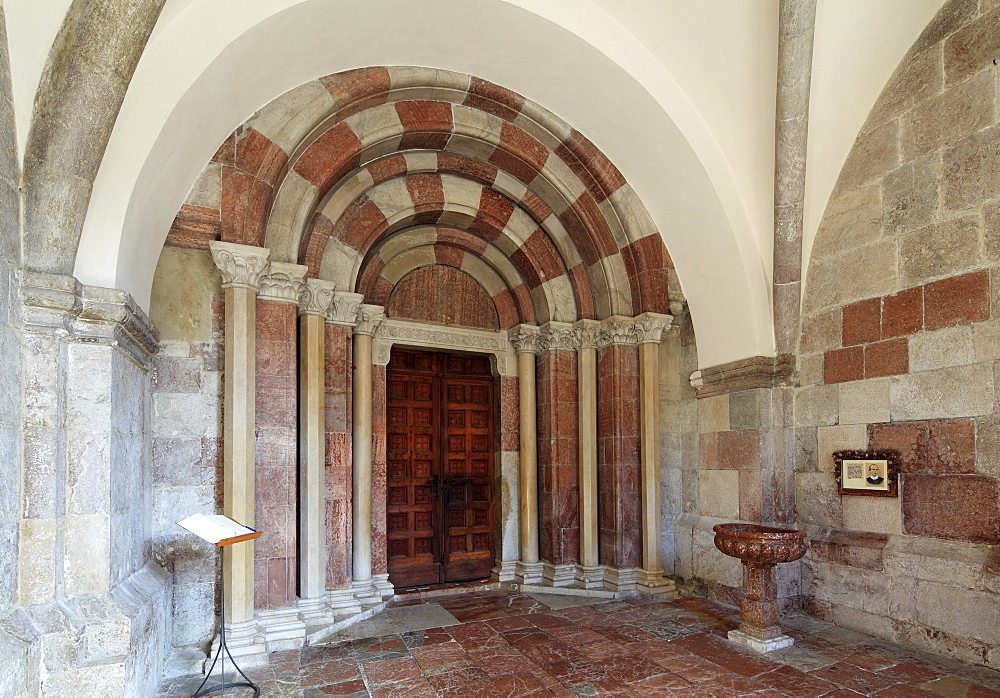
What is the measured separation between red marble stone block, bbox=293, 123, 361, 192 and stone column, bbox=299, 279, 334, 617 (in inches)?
28.9

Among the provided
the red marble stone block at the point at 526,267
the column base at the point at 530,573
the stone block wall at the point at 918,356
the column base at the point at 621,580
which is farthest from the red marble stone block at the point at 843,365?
the column base at the point at 530,573

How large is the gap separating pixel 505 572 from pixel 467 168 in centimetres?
365

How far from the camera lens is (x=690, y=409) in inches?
217

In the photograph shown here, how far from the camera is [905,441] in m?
3.84

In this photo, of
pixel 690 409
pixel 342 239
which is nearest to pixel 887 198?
pixel 690 409

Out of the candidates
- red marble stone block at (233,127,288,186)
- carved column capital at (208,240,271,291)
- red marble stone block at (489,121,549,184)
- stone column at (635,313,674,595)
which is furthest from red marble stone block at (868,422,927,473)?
red marble stone block at (233,127,288,186)

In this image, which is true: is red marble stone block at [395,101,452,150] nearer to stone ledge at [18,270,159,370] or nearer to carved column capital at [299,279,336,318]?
carved column capital at [299,279,336,318]

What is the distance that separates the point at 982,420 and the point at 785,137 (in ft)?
6.87

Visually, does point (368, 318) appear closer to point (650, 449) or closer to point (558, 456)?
point (558, 456)

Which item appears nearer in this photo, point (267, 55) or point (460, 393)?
point (267, 55)

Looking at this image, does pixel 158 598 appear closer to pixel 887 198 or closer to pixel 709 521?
pixel 709 521

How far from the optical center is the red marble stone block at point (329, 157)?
13.9ft

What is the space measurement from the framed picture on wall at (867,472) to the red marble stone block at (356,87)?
164 inches

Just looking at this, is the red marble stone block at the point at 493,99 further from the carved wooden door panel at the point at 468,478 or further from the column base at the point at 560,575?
the column base at the point at 560,575
